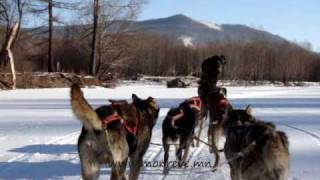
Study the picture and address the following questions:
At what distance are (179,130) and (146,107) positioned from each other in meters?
1.54

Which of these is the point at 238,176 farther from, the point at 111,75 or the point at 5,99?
the point at 111,75

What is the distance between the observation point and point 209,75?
38.0 ft

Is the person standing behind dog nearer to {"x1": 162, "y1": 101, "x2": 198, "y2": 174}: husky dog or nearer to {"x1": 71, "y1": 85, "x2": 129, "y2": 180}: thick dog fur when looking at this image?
{"x1": 162, "y1": 101, "x2": 198, "y2": 174}: husky dog

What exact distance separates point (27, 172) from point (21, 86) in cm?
2481

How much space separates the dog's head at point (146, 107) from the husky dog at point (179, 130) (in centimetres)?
113

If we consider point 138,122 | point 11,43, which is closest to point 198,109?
point 138,122

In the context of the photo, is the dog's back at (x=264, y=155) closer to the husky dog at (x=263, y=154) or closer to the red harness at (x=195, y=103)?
the husky dog at (x=263, y=154)

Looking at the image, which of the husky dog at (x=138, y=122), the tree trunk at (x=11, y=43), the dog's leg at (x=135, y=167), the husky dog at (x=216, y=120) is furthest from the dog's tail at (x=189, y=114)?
the tree trunk at (x=11, y=43)

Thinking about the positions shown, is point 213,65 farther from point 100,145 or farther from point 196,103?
point 100,145

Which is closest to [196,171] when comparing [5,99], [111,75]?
[5,99]

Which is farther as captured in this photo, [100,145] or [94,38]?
[94,38]

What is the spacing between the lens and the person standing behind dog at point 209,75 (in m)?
11.2

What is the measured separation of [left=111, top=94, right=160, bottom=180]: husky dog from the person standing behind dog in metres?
3.38

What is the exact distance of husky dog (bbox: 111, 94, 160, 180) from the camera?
271 inches
